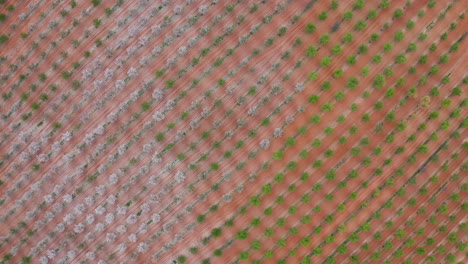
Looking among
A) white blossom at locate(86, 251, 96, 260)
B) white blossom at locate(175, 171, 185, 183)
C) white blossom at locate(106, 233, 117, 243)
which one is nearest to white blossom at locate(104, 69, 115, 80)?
white blossom at locate(175, 171, 185, 183)

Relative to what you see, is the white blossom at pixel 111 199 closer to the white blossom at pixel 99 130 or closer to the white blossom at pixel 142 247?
the white blossom at pixel 142 247

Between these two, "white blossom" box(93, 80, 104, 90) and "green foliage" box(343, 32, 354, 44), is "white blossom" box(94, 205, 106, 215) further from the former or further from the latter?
"green foliage" box(343, 32, 354, 44)

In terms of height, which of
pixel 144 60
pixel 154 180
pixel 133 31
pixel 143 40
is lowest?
pixel 154 180

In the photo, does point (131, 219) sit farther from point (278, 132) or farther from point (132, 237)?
point (278, 132)

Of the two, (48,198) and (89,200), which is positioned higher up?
(48,198)

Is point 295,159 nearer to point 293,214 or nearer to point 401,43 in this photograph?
point 293,214

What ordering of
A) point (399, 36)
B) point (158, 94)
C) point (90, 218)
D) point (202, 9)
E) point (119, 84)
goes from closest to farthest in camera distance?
point (399, 36), point (202, 9), point (158, 94), point (119, 84), point (90, 218)

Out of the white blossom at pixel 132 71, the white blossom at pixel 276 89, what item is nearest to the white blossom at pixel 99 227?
the white blossom at pixel 132 71

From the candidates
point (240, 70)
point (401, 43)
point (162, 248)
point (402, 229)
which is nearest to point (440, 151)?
point (402, 229)

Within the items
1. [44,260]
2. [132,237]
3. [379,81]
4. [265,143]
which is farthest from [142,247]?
[379,81]
